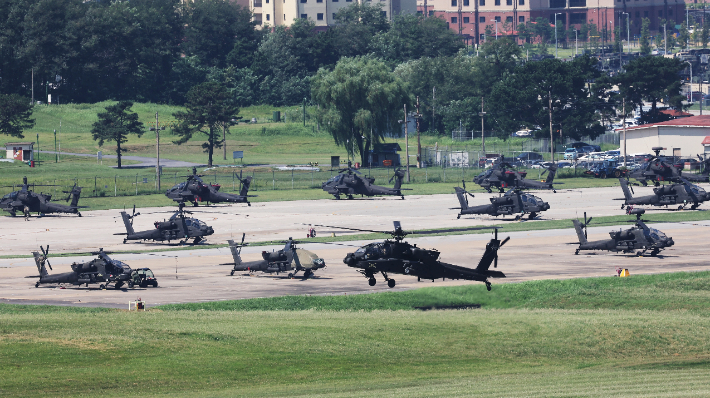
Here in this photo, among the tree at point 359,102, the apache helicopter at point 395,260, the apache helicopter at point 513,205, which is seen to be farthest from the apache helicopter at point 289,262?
the tree at point 359,102

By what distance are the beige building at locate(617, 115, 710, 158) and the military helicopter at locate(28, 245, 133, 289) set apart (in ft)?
297

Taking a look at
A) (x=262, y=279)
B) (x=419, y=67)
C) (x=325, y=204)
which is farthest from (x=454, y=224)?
(x=419, y=67)

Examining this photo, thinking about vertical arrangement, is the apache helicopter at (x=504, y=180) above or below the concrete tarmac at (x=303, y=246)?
above

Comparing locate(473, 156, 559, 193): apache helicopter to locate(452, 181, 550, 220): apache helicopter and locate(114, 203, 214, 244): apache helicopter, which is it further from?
locate(114, 203, 214, 244): apache helicopter

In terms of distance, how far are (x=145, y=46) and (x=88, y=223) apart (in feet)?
392

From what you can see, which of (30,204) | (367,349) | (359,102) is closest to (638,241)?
(367,349)

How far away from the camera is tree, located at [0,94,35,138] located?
449 ft

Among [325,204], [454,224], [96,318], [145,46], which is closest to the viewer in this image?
[96,318]

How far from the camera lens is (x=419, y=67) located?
171 metres

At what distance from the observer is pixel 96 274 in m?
46.4

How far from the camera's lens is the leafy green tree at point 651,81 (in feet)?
467

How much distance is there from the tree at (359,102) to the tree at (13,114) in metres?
47.1

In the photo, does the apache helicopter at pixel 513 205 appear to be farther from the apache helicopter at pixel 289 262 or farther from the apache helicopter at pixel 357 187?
the apache helicopter at pixel 289 262

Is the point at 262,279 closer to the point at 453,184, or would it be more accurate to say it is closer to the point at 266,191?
the point at 266,191
